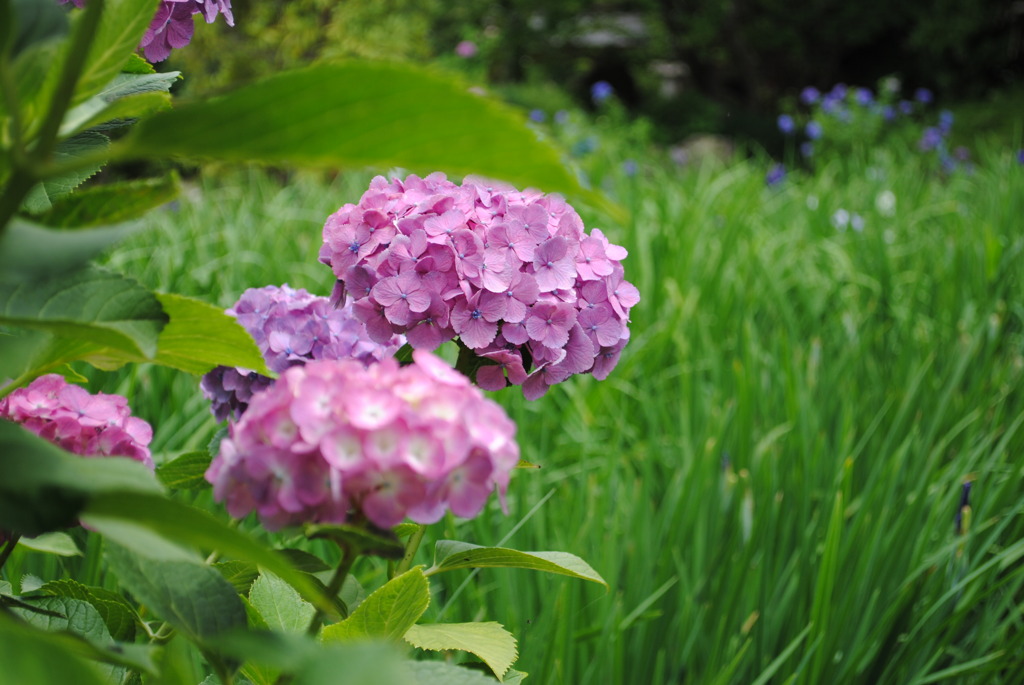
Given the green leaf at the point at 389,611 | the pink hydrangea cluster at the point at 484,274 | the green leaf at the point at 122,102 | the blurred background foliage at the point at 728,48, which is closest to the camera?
the green leaf at the point at 122,102

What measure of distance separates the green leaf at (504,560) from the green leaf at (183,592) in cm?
14

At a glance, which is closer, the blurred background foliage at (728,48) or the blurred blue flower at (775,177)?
the blurred blue flower at (775,177)

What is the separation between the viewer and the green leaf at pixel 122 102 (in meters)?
0.35

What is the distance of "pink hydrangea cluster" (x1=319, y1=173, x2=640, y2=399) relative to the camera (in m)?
0.58

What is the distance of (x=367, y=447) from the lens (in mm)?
329

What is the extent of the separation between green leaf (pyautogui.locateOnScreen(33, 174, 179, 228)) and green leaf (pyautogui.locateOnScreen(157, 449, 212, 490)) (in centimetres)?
24

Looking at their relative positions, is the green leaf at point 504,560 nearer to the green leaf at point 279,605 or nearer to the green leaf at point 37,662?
the green leaf at point 279,605

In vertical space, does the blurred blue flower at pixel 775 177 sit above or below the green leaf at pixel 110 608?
below

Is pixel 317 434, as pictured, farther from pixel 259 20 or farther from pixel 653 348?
pixel 259 20

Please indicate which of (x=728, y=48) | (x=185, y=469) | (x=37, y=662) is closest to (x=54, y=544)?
(x=185, y=469)

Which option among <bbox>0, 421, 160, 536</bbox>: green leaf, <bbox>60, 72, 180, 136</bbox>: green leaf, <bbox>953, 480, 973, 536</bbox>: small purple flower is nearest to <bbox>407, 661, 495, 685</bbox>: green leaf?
<bbox>0, 421, 160, 536</bbox>: green leaf

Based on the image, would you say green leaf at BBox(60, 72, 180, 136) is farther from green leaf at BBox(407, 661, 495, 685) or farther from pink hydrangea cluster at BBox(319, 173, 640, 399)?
green leaf at BBox(407, 661, 495, 685)

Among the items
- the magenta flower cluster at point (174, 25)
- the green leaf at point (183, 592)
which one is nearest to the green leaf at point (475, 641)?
the green leaf at point (183, 592)

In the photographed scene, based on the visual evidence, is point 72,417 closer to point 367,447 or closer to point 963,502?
point 367,447
